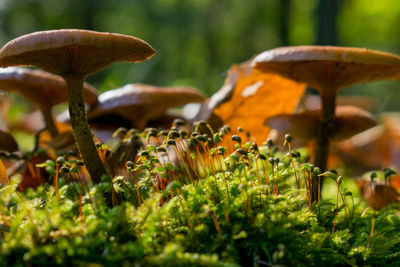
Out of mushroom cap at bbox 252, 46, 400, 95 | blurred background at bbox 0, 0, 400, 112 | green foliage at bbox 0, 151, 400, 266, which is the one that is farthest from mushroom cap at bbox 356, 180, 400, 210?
blurred background at bbox 0, 0, 400, 112

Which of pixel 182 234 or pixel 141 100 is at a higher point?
pixel 141 100

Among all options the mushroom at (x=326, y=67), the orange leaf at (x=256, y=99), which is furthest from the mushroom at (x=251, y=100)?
the mushroom at (x=326, y=67)

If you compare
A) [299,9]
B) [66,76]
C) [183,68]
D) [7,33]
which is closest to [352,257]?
[66,76]

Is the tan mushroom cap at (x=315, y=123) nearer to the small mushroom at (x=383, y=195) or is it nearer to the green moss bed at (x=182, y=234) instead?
the small mushroom at (x=383, y=195)

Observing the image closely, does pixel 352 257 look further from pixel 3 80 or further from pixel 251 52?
pixel 251 52

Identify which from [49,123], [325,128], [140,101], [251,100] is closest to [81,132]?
[140,101]

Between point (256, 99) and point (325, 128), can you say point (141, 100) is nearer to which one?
point (256, 99)

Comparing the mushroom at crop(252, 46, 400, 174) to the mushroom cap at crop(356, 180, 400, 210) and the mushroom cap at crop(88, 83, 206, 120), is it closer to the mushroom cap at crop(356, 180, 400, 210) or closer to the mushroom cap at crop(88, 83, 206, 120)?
the mushroom cap at crop(356, 180, 400, 210)
